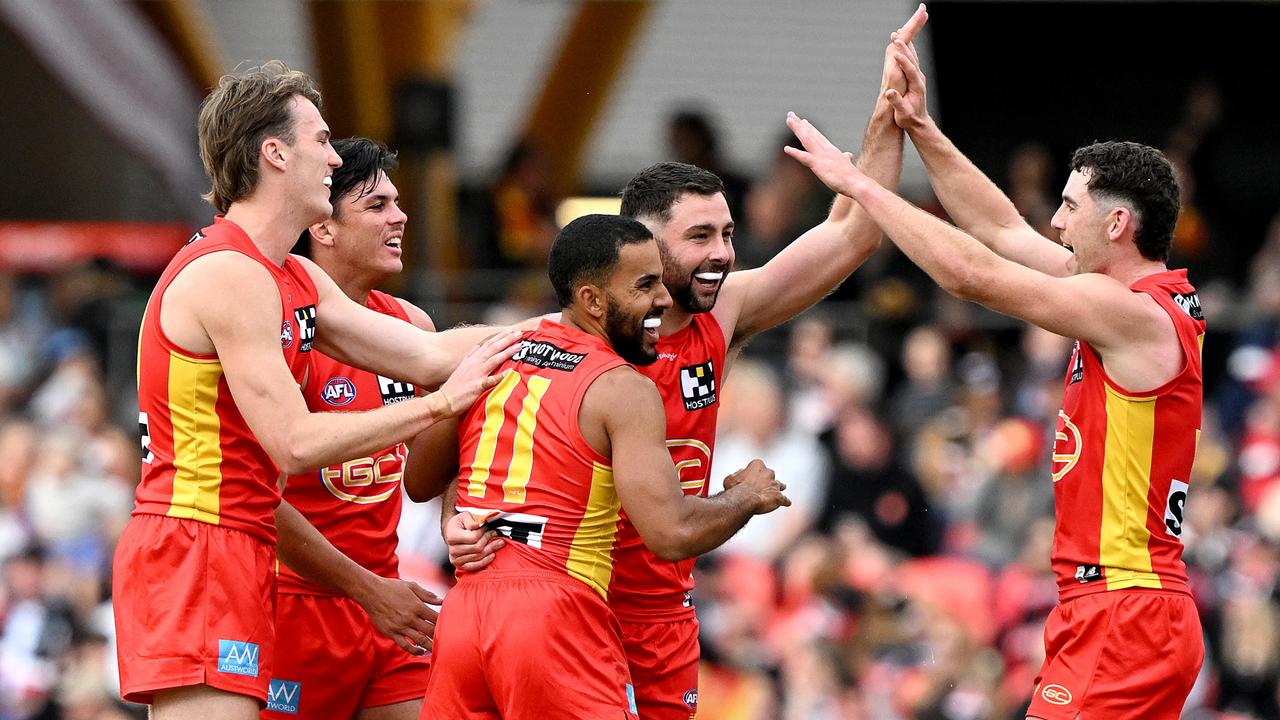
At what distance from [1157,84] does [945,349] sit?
7.37 m

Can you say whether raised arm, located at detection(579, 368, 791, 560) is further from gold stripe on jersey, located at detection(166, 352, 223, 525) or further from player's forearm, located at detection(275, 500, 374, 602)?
player's forearm, located at detection(275, 500, 374, 602)

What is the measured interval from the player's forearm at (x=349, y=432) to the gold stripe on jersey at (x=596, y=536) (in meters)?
0.57

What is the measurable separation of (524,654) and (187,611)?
1.12m

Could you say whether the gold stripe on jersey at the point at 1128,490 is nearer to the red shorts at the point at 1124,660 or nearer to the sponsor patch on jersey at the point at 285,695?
the red shorts at the point at 1124,660

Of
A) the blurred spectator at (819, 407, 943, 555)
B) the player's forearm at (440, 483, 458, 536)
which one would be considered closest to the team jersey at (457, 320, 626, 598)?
the player's forearm at (440, 483, 458, 536)

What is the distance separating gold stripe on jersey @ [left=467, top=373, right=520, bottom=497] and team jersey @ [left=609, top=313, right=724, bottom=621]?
2.60 ft

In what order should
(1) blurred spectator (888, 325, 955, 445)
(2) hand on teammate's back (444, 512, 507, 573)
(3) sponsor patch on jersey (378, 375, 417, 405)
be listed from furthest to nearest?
1. (1) blurred spectator (888, 325, 955, 445)
2. (3) sponsor patch on jersey (378, 375, 417, 405)
3. (2) hand on teammate's back (444, 512, 507, 573)

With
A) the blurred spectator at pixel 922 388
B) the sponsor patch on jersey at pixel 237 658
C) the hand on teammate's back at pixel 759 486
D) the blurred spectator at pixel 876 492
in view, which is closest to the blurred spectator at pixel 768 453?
the blurred spectator at pixel 876 492

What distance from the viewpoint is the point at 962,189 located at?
7.08m

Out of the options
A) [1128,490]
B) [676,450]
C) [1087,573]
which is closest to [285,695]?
[676,450]

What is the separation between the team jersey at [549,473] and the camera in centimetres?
570

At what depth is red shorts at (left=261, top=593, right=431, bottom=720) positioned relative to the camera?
261 inches

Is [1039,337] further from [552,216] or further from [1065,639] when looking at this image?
[1065,639]

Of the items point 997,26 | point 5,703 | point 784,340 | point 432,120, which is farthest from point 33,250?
point 997,26
